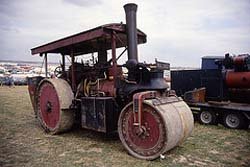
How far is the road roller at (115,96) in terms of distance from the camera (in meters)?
4.33

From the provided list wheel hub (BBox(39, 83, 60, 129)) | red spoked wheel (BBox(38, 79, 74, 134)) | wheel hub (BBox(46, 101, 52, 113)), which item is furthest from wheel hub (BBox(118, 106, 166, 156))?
wheel hub (BBox(46, 101, 52, 113))

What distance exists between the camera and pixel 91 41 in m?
5.79

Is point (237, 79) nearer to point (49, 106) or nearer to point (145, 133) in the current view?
point (145, 133)

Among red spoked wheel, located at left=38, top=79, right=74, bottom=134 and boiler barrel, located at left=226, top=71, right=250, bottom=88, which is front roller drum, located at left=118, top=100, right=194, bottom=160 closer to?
red spoked wheel, located at left=38, top=79, right=74, bottom=134

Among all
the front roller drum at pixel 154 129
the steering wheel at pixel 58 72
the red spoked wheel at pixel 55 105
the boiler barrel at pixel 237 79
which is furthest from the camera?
the boiler barrel at pixel 237 79

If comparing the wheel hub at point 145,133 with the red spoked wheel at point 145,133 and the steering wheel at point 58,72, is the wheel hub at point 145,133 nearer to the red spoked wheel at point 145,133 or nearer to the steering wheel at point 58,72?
the red spoked wheel at point 145,133

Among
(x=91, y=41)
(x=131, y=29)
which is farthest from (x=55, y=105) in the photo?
(x=131, y=29)

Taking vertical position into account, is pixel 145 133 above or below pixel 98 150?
above

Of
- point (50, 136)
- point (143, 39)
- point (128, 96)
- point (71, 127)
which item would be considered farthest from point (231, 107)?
point (50, 136)

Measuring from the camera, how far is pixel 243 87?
748 centimetres

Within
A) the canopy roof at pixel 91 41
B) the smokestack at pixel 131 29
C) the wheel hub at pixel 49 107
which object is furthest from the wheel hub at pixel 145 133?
the wheel hub at pixel 49 107

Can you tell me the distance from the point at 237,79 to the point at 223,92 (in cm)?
61

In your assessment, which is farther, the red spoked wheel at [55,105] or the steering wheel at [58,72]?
the steering wheel at [58,72]

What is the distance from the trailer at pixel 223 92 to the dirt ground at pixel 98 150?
0.62m
